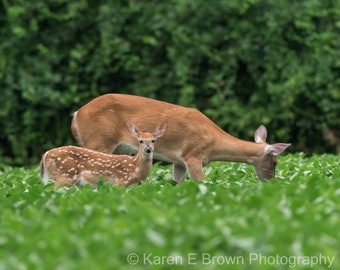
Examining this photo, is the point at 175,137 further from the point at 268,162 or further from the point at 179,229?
the point at 179,229

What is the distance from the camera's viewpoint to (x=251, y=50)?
1356cm

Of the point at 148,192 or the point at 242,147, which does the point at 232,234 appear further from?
the point at 242,147

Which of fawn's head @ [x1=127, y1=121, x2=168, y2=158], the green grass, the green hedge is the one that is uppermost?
the green grass

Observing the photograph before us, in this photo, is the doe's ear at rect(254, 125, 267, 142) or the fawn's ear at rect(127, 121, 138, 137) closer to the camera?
the fawn's ear at rect(127, 121, 138, 137)

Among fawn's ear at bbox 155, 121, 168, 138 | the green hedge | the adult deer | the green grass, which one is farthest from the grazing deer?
the green hedge

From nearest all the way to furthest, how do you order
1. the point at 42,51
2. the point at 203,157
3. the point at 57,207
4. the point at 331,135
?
the point at 57,207 → the point at 203,157 → the point at 42,51 → the point at 331,135

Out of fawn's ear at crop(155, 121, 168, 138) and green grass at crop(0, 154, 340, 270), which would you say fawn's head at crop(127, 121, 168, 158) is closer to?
fawn's ear at crop(155, 121, 168, 138)

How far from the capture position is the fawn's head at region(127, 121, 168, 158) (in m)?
8.68

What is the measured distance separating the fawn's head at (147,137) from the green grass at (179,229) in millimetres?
1481

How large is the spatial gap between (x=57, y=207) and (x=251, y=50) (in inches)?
295

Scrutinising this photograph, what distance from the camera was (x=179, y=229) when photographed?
17.5ft

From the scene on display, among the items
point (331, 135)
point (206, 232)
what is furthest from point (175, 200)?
point (331, 135)

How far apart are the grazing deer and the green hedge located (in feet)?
15.4

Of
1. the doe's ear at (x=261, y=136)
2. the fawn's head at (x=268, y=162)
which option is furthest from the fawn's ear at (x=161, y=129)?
the doe's ear at (x=261, y=136)
